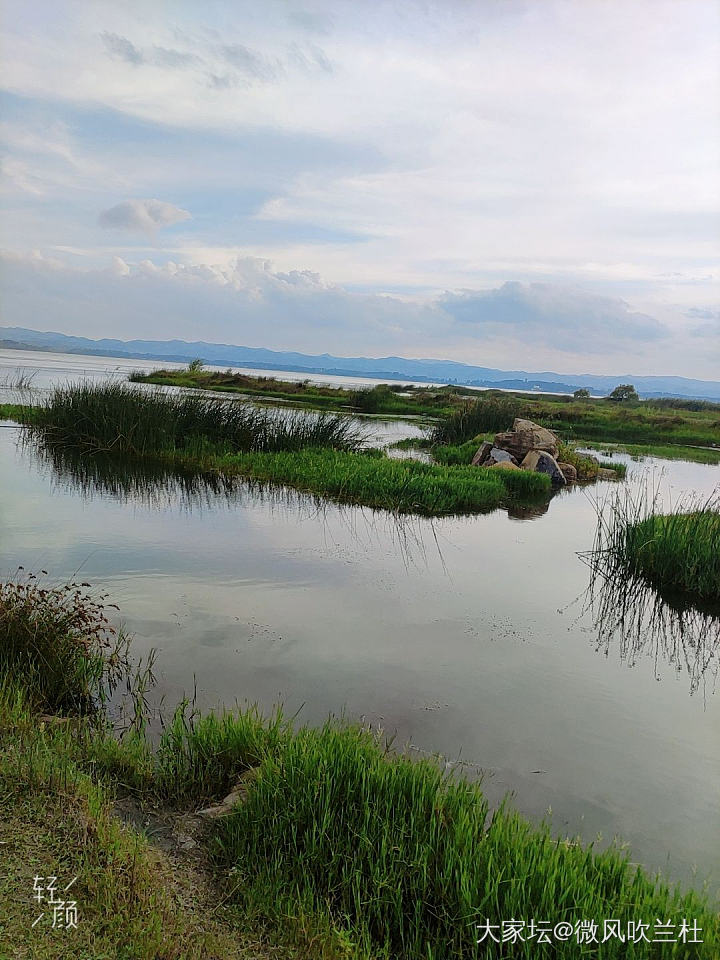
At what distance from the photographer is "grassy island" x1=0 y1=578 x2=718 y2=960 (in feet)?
8.68

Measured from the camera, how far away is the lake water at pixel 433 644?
4.38 meters

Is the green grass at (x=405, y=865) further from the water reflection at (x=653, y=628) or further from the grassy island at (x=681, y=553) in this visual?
the grassy island at (x=681, y=553)

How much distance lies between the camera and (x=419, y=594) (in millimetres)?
7691

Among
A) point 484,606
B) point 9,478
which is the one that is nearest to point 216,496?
point 9,478

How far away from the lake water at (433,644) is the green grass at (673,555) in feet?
1.96

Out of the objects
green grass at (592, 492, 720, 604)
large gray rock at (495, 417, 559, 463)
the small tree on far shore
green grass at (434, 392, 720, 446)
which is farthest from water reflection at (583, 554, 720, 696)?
the small tree on far shore

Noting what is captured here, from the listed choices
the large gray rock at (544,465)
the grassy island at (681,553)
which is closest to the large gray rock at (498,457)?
the large gray rock at (544,465)

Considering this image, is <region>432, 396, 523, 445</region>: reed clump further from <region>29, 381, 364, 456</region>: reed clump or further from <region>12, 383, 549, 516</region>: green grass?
<region>29, 381, 364, 456</region>: reed clump

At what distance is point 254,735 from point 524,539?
7398mm

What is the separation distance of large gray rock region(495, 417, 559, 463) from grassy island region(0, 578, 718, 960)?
46.0 ft

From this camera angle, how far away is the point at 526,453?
56.5ft

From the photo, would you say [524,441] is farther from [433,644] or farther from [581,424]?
[581,424]

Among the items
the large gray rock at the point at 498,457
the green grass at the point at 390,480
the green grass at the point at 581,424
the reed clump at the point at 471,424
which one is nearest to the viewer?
the green grass at the point at 390,480

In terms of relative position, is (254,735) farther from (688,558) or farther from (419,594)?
(688,558)
